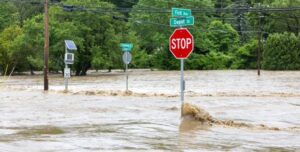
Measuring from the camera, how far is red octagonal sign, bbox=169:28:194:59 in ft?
51.7

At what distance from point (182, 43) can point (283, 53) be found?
2802 inches

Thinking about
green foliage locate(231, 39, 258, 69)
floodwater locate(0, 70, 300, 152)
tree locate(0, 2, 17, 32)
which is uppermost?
tree locate(0, 2, 17, 32)

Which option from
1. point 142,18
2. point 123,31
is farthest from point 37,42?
point 142,18

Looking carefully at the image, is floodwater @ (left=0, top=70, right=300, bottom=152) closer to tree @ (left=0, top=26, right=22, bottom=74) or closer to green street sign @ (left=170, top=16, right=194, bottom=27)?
green street sign @ (left=170, top=16, right=194, bottom=27)

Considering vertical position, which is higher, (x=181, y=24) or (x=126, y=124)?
(x=181, y=24)

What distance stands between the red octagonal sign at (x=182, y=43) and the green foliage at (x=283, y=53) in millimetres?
70176

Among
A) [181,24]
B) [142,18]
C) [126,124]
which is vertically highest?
[142,18]

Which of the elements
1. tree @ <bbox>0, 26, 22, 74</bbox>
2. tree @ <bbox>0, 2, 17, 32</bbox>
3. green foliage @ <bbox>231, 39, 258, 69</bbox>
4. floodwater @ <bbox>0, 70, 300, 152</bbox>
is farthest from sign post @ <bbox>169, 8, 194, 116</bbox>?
green foliage @ <bbox>231, 39, 258, 69</bbox>

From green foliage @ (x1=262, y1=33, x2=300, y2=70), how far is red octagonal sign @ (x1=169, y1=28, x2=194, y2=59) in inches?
2763

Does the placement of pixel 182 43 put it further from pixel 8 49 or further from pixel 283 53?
pixel 283 53

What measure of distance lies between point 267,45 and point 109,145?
79.1 meters

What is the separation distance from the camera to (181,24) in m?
16.3

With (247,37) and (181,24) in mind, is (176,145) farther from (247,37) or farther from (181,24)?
(247,37)

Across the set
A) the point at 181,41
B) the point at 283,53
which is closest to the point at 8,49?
the point at 283,53
